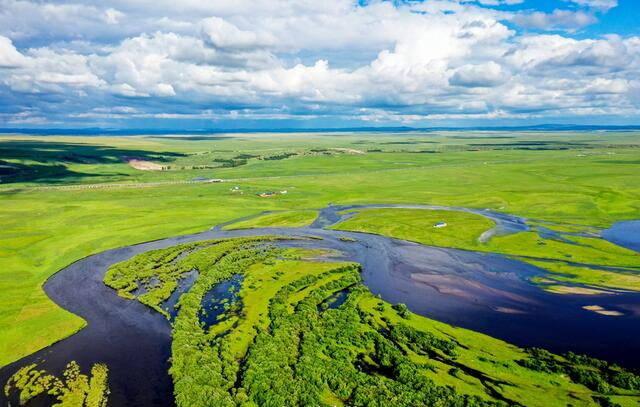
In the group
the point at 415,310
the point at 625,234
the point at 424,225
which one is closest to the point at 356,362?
the point at 415,310

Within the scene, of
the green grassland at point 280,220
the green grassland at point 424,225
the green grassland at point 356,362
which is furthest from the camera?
the green grassland at point 280,220

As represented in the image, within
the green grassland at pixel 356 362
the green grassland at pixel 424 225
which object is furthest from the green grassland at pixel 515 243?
the green grassland at pixel 356 362

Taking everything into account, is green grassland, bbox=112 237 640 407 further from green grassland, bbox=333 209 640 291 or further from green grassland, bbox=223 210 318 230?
green grassland, bbox=223 210 318 230

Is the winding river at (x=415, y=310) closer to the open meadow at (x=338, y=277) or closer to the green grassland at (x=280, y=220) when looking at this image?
the open meadow at (x=338, y=277)

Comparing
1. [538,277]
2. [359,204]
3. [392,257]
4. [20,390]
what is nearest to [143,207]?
[359,204]

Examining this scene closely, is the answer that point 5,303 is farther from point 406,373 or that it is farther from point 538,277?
point 538,277

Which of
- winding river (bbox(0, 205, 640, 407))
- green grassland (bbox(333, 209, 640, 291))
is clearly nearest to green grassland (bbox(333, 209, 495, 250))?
green grassland (bbox(333, 209, 640, 291))

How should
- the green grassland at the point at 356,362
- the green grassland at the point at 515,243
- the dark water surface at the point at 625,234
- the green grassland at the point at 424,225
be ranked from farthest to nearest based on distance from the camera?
the green grassland at the point at 424,225 → the dark water surface at the point at 625,234 → the green grassland at the point at 515,243 → the green grassland at the point at 356,362
